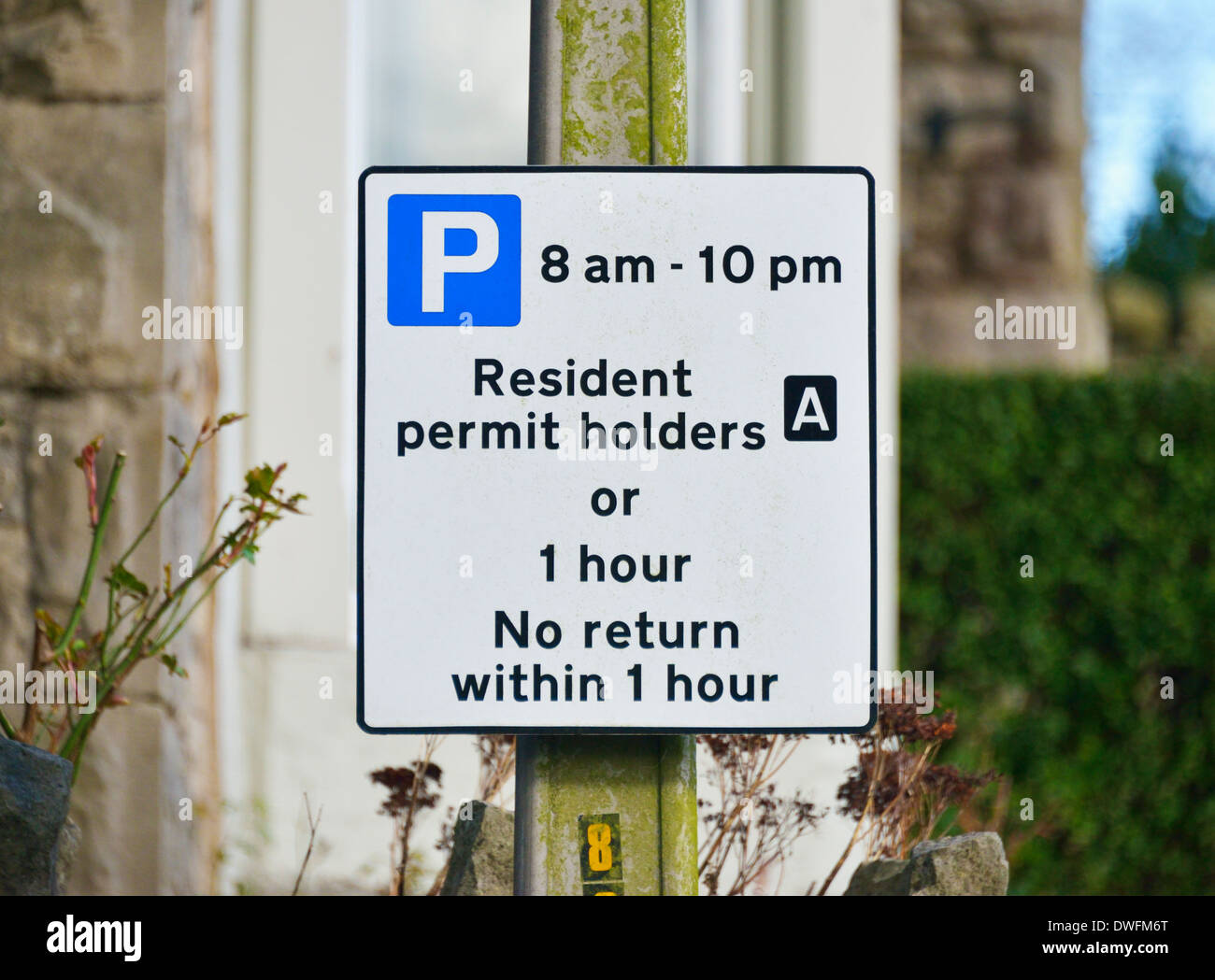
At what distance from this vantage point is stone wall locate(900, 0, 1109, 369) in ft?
21.3

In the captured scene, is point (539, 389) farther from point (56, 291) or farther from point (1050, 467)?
point (1050, 467)

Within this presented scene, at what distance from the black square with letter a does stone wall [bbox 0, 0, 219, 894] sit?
2.19m

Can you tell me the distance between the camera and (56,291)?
3.38 m

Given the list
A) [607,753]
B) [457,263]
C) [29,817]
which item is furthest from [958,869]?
[29,817]

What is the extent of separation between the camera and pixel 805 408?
1755 mm

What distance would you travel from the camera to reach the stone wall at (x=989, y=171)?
649 centimetres

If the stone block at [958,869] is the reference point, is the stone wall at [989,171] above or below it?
above

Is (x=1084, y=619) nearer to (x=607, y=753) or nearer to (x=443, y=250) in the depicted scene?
(x=607, y=753)

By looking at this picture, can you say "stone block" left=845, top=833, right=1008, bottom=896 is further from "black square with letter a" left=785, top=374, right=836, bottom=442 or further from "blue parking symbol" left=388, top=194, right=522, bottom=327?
"blue parking symbol" left=388, top=194, right=522, bottom=327

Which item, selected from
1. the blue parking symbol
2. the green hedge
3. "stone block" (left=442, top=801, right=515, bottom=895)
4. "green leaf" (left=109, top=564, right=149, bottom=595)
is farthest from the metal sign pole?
the green hedge

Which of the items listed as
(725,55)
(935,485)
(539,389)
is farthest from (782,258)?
(935,485)

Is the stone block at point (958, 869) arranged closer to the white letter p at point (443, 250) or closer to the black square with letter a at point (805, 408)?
the black square with letter a at point (805, 408)

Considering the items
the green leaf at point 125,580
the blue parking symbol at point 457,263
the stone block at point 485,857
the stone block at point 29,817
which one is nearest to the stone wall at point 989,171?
the stone block at point 485,857

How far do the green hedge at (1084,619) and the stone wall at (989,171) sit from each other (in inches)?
46.2
